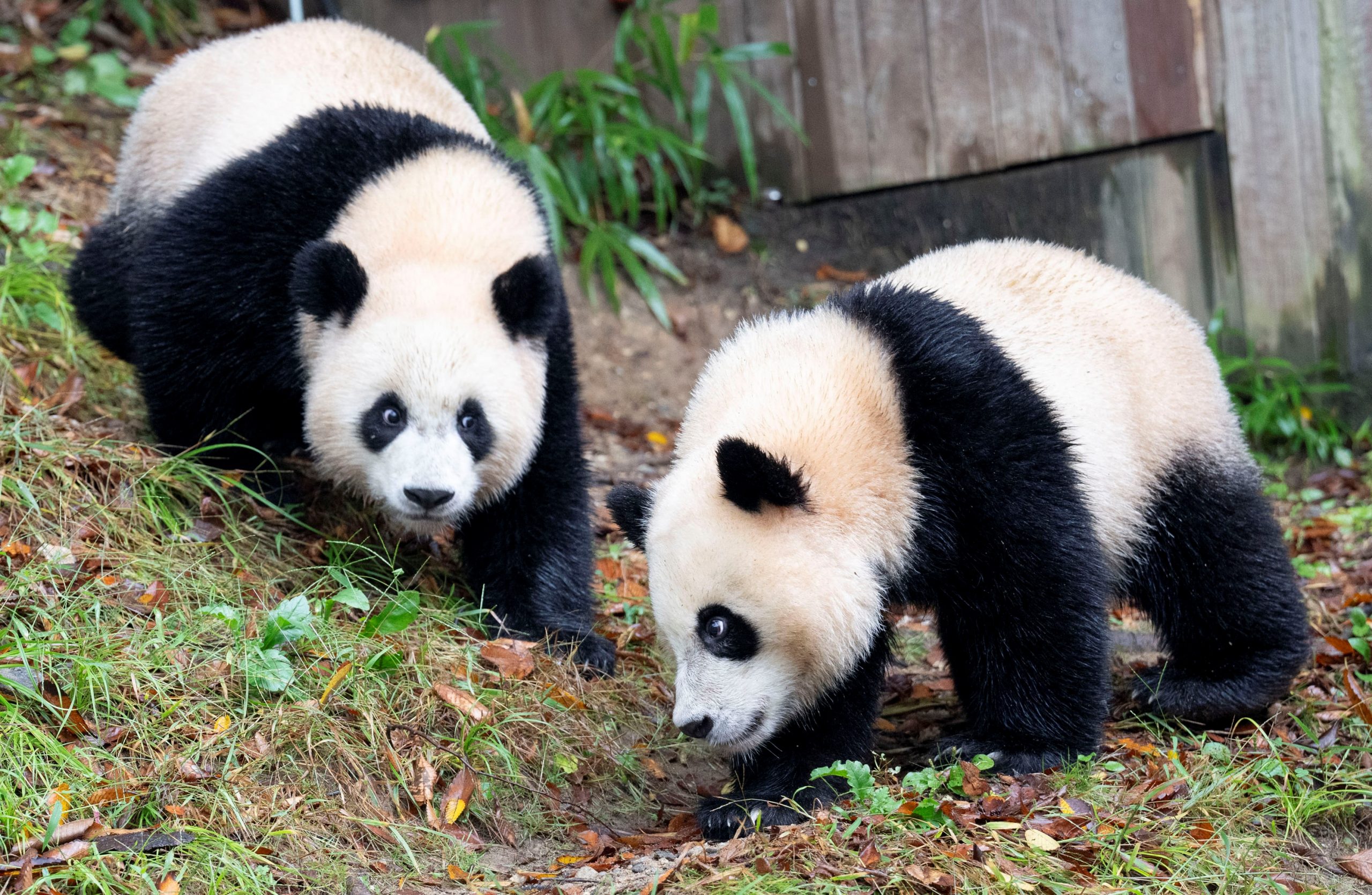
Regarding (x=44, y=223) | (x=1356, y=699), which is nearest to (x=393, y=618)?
(x=1356, y=699)

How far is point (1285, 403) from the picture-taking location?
23.5ft

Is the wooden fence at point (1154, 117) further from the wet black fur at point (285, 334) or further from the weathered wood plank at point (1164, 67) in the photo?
the wet black fur at point (285, 334)

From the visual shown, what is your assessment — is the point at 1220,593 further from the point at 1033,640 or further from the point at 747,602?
the point at 747,602

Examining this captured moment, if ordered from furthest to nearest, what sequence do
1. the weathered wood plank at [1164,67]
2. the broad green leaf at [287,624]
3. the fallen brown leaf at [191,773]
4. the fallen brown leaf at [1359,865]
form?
the weathered wood plank at [1164,67] < the broad green leaf at [287,624] < the fallen brown leaf at [1359,865] < the fallen brown leaf at [191,773]

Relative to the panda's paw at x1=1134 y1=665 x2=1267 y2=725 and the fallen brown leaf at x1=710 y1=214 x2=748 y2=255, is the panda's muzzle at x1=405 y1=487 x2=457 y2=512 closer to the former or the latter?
the panda's paw at x1=1134 y1=665 x2=1267 y2=725

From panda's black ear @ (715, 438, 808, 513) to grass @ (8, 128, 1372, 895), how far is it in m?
0.85

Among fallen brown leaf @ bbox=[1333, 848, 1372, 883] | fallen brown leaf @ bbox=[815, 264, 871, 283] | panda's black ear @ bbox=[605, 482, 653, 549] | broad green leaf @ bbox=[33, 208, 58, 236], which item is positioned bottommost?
fallen brown leaf @ bbox=[1333, 848, 1372, 883]

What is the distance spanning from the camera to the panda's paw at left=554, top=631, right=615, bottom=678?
498cm

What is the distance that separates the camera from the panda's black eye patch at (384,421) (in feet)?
15.2

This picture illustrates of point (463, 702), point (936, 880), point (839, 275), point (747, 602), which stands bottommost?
point (936, 880)

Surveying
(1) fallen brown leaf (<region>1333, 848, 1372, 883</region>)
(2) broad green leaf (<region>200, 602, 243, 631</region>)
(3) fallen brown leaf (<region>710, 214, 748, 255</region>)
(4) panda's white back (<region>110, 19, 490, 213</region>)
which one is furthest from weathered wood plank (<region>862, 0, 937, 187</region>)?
(2) broad green leaf (<region>200, 602, 243, 631</region>)

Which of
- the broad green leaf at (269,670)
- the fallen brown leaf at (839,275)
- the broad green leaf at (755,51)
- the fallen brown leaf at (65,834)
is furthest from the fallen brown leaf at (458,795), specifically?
the broad green leaf at (755,51)

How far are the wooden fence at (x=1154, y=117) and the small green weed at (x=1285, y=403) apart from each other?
0.38 feet

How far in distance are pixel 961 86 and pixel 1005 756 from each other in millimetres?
4905
